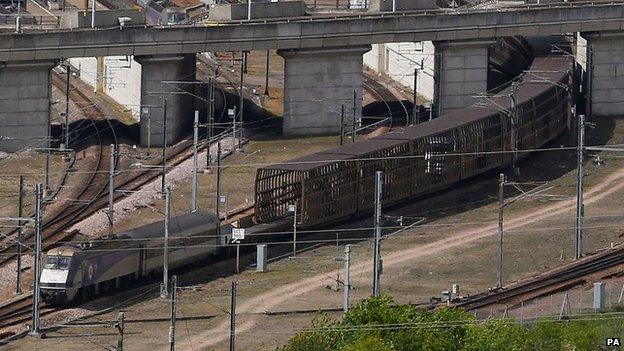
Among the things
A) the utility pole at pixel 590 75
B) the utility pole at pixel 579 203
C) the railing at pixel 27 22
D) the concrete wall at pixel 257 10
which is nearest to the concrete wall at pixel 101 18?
the railing at pixel 27 22

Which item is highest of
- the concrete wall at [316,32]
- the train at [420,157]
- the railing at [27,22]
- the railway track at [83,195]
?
the concrete wall at [316,32]

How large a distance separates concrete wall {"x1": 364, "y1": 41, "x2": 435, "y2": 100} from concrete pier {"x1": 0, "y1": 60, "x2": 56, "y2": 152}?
2004 cm

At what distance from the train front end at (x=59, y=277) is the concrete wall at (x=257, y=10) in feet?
115

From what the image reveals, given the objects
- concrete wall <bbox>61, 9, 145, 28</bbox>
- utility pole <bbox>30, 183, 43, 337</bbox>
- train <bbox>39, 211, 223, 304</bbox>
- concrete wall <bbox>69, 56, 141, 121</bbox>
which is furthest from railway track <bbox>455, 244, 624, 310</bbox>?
concrete wall <bbox>69, 56, 141, 121</bbox>

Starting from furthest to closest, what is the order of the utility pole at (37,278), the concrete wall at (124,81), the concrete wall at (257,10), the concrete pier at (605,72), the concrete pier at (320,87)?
1. the concrete wall at (124,81)
2. the concrete pier at (605,72)
3. the concrete wall at (257,10)
4. the concrete pier at (320,87)
5. the utility pole at (37,278)

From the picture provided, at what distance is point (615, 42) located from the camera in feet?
351

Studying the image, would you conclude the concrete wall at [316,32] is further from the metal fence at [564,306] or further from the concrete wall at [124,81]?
the metal fence at [564,306]

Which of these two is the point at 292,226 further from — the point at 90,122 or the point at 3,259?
the point at 90,122

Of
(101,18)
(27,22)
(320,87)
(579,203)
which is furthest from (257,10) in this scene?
(579,203)

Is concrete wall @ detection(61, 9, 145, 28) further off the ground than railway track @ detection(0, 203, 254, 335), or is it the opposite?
concrete wall @ detection(61, 9, 145, 28)

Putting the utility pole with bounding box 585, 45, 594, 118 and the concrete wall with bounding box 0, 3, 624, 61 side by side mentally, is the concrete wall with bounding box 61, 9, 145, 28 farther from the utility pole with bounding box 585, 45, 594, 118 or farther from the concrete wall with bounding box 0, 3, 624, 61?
the utility pole with bounding box 585, 45, 594, 118

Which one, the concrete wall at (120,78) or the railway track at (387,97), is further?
the railway track at (387,97)

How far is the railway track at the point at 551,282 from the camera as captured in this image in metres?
72.0

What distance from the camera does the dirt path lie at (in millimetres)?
67625
